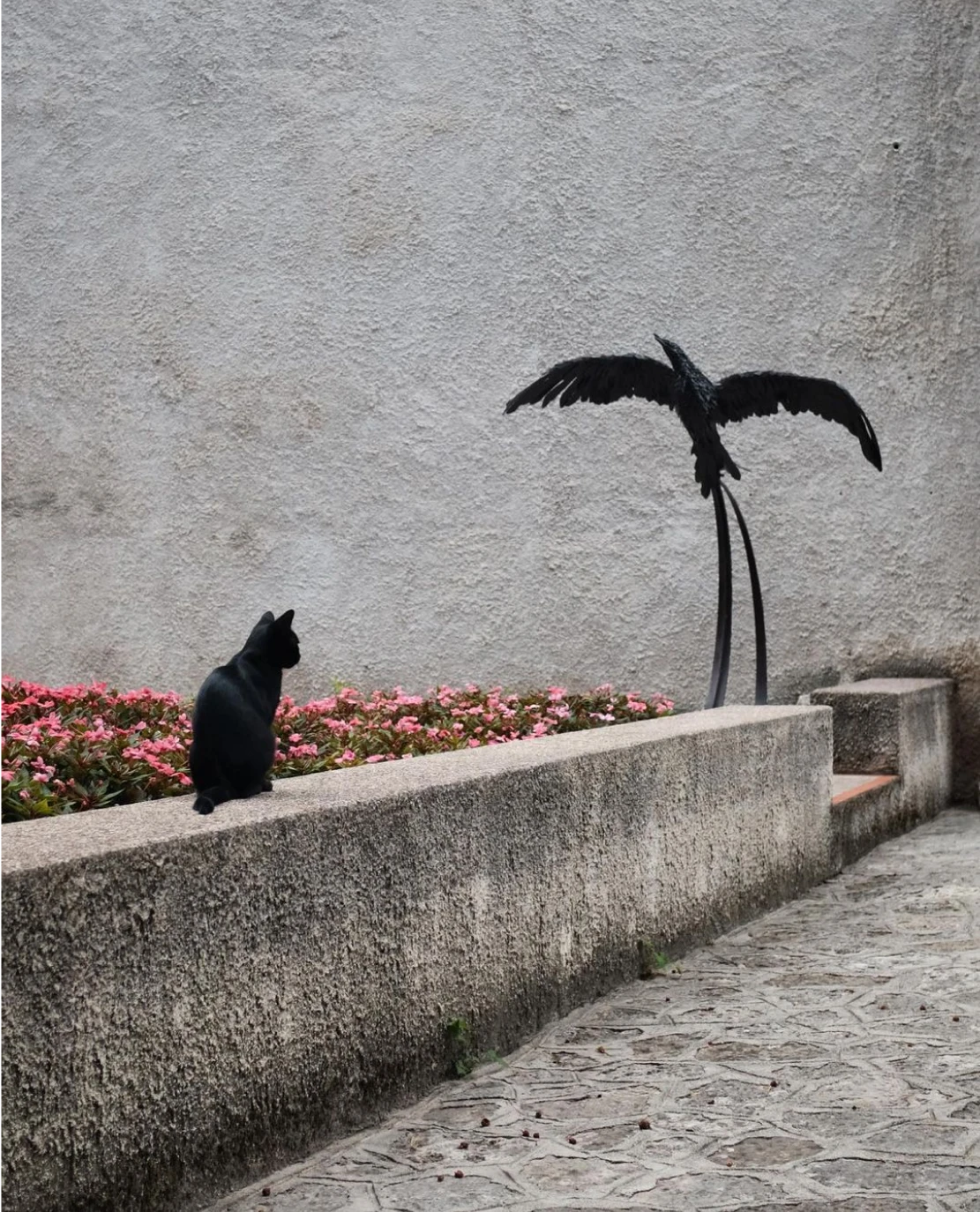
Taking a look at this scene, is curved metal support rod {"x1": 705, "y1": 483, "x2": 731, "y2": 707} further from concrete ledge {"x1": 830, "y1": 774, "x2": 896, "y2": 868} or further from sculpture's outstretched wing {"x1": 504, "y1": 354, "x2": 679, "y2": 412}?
concrete ledge {"x1": 830, "y1": 774, "x2": 896, "y2": 868}

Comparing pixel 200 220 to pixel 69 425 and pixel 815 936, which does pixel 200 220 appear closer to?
pixel 69 425

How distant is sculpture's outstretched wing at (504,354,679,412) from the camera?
621cm

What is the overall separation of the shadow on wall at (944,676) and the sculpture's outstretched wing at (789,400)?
6.56 feet

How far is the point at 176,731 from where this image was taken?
17.9ft

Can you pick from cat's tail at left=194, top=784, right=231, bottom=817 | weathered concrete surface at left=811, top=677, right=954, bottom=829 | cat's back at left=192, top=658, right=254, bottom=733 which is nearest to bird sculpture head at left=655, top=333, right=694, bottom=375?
weathered concrete surface at left=811, top=677, right=954, bottom=829

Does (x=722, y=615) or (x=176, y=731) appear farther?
(x=722, y=615)

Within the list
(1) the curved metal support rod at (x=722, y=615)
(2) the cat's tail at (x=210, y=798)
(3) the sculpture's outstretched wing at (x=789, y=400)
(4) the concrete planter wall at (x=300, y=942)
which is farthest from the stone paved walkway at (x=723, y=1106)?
(3) the sculpture's outstretched wing at (x=789, y=400)

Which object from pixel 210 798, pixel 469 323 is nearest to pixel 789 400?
pixel 469 323

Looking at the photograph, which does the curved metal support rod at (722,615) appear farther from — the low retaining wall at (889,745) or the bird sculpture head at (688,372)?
the low retaining wall at (889,745)

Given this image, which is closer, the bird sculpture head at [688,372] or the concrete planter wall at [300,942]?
the concrete planter wall at [300,942]

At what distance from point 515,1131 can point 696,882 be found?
1811 millimetres

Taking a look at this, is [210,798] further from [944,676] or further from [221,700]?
[944,676]

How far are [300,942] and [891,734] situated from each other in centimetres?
468

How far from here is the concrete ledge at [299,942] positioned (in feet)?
7.95
